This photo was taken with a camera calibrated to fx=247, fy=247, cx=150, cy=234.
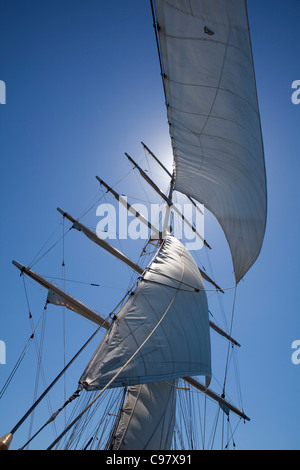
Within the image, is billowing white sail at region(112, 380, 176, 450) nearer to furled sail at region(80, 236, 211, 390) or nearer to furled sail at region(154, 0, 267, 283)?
furled sail at region(80, 236, 211, 390)

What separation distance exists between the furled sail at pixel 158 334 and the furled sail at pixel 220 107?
58.4 inches

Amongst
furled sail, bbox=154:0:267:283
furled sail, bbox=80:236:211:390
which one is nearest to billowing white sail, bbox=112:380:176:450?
furled sail, bbox=80:236:211:390

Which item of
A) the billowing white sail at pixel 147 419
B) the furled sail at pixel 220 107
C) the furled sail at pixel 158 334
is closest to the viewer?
the furled sail at pixel 158 334

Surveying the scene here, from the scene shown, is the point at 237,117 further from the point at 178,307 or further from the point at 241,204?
the point at 178,307

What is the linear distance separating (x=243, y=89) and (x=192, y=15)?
5.19 feet

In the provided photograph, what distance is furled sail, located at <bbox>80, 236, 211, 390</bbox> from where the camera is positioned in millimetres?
3854

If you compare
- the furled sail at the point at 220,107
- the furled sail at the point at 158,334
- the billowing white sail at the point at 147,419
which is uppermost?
the furled sail at the point at 220,107

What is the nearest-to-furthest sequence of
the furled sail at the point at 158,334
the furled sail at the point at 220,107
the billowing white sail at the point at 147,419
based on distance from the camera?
the furled sail at the point at 158,334, the furled sail at the point at 220,107, the billowing white sail at the point at 147,419

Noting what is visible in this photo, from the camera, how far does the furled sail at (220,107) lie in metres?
4.10

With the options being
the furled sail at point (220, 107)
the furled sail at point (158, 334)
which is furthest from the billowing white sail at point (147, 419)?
the furled sail at point (220, 107)

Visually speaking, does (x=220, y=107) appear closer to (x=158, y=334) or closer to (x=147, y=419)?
(x=158, y=334)

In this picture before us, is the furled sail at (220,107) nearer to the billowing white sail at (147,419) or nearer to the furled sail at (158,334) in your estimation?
the furled sail at (158,334)
